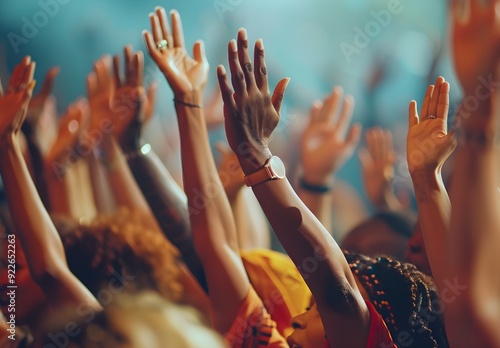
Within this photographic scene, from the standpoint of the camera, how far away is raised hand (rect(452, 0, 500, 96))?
1386 mm

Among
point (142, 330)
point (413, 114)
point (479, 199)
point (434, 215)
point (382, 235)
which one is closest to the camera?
point (142, 330)

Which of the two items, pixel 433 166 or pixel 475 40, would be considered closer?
pixel 475 40

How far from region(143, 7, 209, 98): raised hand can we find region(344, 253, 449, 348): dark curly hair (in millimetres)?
624

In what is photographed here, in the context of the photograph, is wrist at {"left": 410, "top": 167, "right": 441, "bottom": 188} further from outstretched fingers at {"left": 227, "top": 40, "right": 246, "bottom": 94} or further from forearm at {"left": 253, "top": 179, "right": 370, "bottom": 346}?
outstretched fingers at {"left": 227, "top": 40, "right": 246, "bottom": 94}

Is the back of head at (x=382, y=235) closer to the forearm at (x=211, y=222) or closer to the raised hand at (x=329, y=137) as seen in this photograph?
the raised hand at (x=329, y=137)

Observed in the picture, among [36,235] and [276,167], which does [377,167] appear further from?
[36,235]

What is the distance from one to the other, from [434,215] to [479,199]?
0.44 feet

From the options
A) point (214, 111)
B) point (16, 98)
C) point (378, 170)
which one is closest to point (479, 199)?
point (378, 170)

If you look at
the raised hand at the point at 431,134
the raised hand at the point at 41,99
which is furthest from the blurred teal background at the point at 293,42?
the raised hand at the point at 431,134

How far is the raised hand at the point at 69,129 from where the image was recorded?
70.3 inches

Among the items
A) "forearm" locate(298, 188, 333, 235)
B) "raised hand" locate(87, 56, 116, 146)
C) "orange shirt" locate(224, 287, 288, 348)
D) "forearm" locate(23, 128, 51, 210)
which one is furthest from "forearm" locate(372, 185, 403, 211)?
Result: "forearm" locate(23, 128, 51, 210)

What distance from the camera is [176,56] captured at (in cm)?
168

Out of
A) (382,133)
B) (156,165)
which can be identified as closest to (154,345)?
(156,165)

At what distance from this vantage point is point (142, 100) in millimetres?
1749
